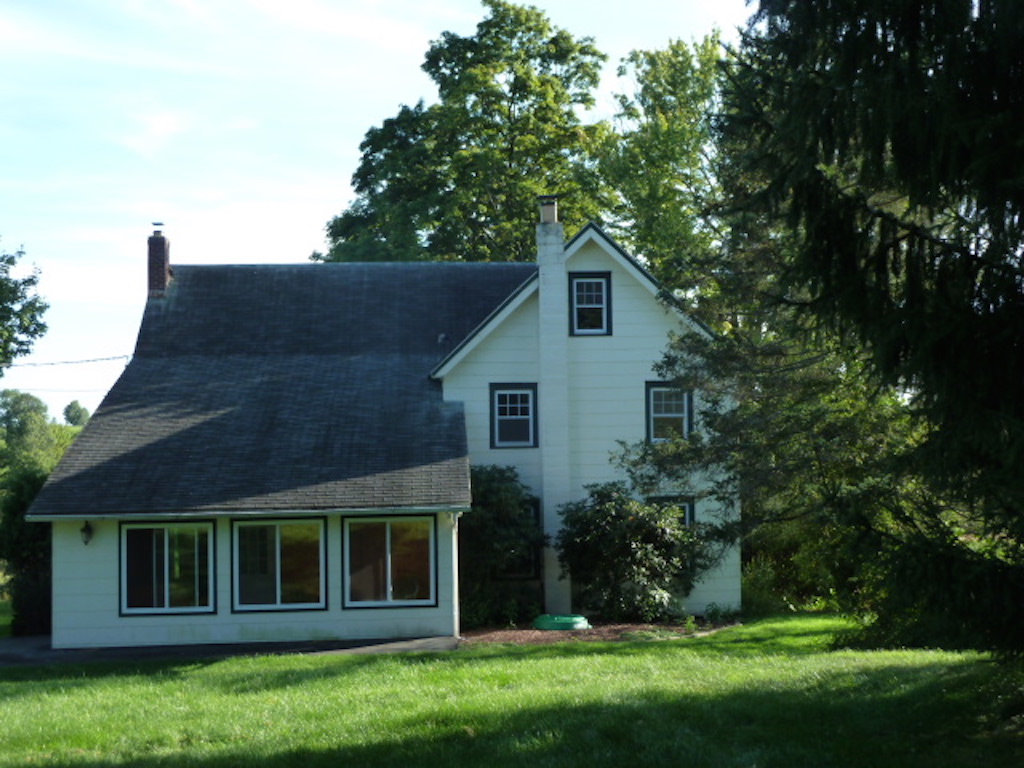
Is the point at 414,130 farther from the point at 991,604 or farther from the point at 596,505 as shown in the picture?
the point at 991,604

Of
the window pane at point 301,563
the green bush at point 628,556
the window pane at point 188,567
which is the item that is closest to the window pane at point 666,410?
the green bush at point 628,556

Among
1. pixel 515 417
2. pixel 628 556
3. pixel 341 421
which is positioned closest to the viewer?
pixel 628 556

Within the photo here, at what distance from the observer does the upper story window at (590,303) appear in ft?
83.7

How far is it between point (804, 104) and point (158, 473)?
1571 centimetres

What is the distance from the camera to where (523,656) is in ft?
60.5

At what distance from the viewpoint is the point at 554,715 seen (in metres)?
11.3

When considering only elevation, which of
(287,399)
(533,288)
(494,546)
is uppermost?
(533,288)

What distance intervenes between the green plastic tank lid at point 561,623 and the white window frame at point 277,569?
13.4 ft

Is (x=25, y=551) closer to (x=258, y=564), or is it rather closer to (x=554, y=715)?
(x=258, y=564)

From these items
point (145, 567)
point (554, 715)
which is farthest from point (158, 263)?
point (554, 715)

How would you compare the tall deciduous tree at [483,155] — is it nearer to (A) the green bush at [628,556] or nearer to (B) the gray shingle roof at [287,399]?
(B) the gray shingle roof at [287,399]

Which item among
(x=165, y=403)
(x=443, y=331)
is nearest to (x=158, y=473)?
(x=165, y=403)

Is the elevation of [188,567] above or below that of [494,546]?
below

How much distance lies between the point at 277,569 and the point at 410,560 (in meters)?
2.48
